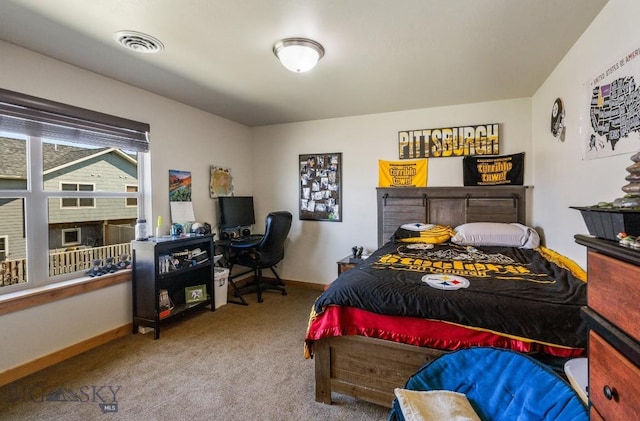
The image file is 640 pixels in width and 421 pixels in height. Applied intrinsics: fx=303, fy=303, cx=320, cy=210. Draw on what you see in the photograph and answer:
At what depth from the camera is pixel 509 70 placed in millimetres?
2619

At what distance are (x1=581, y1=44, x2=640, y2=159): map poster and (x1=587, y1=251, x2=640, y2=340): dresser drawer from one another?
3.48 feet

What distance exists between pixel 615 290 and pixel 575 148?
192 cm

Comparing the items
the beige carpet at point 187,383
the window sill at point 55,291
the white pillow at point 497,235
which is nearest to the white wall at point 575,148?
the white pillow at point 497,235

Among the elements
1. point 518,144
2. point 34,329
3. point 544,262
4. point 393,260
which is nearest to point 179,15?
point 393,260

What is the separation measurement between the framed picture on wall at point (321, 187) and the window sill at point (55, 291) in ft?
7.62

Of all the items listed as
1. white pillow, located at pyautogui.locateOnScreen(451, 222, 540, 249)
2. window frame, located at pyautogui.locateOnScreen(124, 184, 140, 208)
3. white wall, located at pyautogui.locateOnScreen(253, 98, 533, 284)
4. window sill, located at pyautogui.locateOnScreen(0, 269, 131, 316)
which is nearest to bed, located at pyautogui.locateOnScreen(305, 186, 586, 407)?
white pillow, located at pyautogui.locateOnScreen(451, 222, 540, 249)

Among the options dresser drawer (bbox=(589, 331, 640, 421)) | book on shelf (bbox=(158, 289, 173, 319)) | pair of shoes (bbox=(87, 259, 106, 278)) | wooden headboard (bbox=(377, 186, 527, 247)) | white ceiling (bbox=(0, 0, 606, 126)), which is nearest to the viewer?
dresser drawer (bbox=(589, 331, 640, 421))

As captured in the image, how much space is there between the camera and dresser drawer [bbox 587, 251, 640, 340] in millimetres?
716

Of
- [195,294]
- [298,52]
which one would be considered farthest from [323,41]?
[195,294]

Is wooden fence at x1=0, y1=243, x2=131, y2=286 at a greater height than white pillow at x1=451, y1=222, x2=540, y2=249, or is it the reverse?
white pillow at x1=451, y1=222, x2=540, y2=249

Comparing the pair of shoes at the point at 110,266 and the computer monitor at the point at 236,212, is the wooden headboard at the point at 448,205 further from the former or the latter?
the pair of shoes at the point at 110,266

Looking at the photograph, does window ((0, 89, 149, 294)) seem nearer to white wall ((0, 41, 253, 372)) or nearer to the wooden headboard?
white wall ((0, 41, 253, 372))

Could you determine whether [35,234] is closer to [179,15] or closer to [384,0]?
[179,15]

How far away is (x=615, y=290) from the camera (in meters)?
0.79
